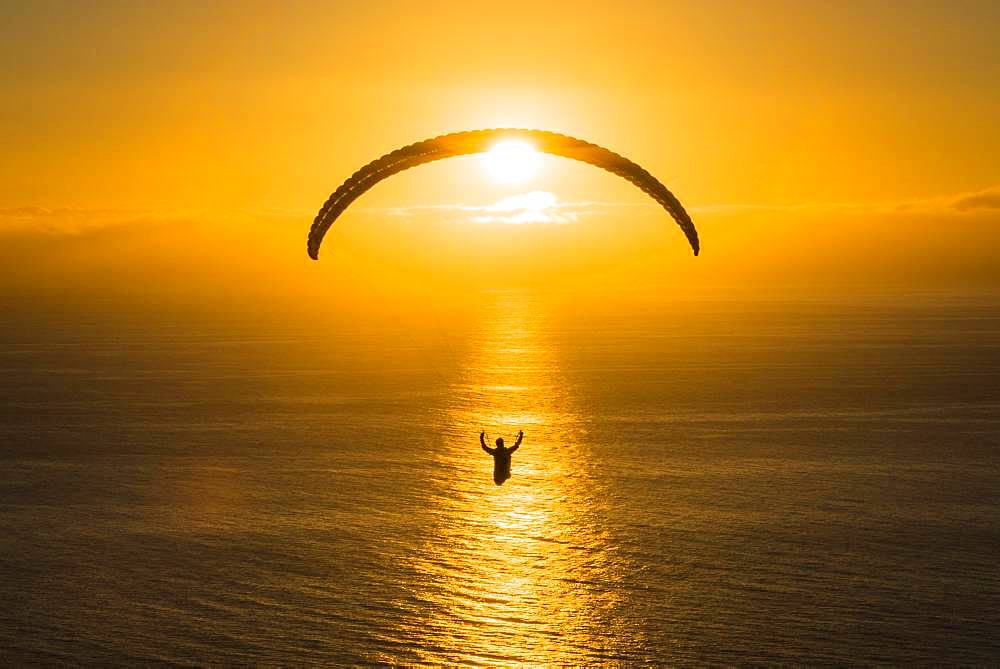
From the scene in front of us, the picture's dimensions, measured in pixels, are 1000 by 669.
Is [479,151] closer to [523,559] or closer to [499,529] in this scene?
[523,559]

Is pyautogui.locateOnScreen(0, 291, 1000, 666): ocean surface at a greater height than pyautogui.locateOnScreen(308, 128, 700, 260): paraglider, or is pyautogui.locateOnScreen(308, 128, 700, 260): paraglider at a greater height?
pyautogui.locateOnScreen(308, 128, 700, 260): paraglider

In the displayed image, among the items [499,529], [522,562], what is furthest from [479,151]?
[499,529]

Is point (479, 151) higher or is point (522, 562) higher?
point (479, 151)

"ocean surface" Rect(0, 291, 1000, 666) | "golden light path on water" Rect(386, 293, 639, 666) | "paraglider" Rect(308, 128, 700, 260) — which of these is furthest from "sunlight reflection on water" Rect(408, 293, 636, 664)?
"paraglider" Rect(308, 128, 700, 260)

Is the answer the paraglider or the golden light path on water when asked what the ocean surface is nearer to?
the golden light path on water

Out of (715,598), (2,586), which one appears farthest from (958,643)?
(2,586)

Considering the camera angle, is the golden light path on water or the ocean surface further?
the ocean surface

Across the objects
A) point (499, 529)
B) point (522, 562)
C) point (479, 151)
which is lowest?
point (522, 562)
